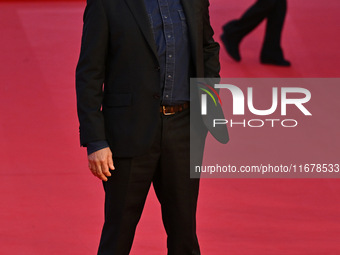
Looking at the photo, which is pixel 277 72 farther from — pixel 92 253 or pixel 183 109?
pixel 183 109

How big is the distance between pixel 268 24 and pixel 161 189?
170 inches

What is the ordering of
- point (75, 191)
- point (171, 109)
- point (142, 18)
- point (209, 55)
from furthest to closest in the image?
1. point (75, 191)
2. point (209, 55)
3. point (171, 109)
4. point (142, 18)

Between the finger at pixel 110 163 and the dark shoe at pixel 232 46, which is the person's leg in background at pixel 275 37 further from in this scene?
the finger at pixel 110 163

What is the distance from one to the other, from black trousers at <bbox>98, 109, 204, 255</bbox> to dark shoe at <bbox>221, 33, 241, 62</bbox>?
4.11 m

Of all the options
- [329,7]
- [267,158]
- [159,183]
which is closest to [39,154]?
[267,158]

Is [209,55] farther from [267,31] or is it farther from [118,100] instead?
[267,31]

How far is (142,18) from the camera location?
123 inches

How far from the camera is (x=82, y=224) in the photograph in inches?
181

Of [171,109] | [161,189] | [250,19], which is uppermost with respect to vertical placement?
[171,109]

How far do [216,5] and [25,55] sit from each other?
2.07m

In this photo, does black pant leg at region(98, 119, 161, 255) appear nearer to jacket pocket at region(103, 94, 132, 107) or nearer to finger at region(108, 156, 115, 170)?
finger at region(108, 156, 115, 170)

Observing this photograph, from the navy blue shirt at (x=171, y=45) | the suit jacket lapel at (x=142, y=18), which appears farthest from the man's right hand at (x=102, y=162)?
the suit jacket lapel at (x=142, y=18)

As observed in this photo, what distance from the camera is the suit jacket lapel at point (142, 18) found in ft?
10.2

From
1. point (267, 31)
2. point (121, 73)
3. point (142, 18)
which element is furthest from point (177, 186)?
point (267, 31)
